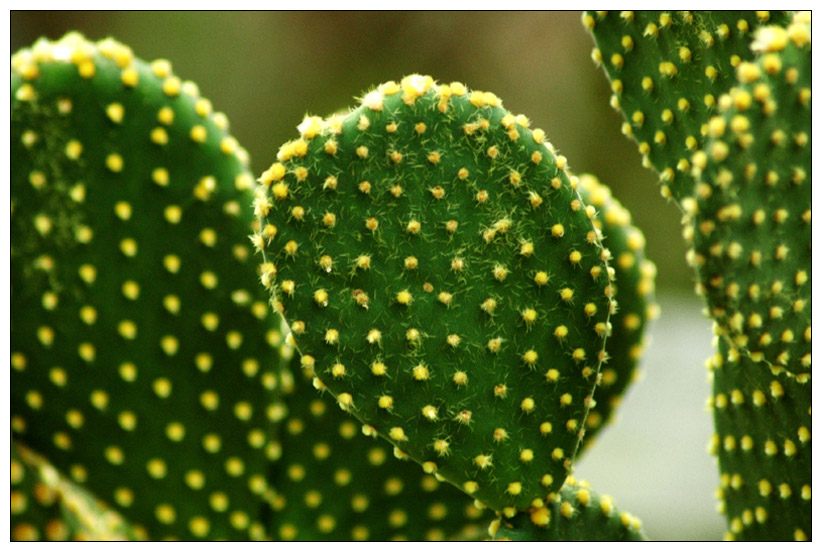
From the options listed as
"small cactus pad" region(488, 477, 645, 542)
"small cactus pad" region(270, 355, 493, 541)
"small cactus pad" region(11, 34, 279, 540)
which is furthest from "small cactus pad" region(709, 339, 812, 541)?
"small cactus pad" region(11, 34, 279, 540)

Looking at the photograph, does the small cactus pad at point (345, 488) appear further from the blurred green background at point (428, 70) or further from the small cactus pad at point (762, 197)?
the blurred green background at point (428, 70)

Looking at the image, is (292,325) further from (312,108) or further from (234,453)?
(312,108)

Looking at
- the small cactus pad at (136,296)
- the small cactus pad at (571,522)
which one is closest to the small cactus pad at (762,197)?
the small cactus pad at (571,522)

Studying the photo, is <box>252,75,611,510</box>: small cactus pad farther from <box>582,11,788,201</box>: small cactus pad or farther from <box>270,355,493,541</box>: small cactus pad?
<box>270,355,493,541</box>: small cactus pad

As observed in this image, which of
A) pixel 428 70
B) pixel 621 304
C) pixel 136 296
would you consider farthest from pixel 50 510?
pixel 428 70

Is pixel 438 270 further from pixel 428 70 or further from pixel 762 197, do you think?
pixel 428 70
